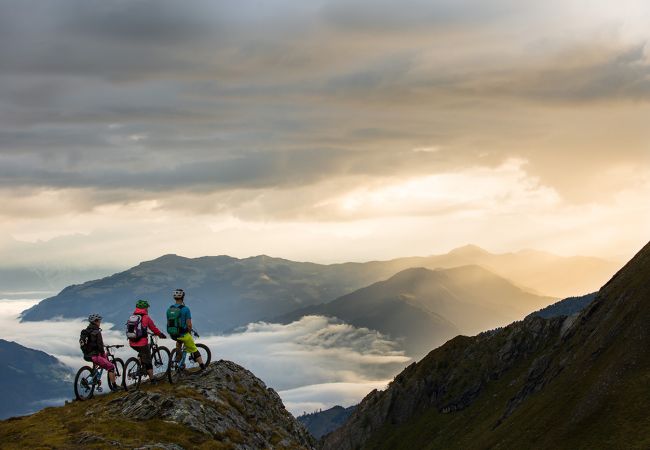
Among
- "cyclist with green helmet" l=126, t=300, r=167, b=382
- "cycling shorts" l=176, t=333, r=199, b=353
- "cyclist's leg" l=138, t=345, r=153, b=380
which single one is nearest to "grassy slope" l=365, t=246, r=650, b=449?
"cycling shorts" l=176, t=333, r=199, b=353

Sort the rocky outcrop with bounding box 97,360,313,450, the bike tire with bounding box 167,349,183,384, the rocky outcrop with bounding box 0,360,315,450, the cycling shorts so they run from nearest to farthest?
1. the rocky outcrop with bounding box 0,360,315,450
2. the rocky outcrop with bounding box 97,360,313,450
3. the cycling shorts
4. the bike tire with bounding box 167,349,183,384

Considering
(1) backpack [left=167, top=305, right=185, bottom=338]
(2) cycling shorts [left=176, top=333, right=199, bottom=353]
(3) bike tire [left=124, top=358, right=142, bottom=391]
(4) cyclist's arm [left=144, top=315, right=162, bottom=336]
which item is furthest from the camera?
(2) cycling shorts [left=176, top=333, right=199, bottom=353]

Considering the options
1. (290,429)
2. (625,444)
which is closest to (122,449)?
(290,429)

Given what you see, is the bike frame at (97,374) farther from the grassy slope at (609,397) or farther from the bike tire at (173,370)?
the grassy slope at (609,397)

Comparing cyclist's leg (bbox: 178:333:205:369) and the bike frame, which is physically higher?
cyclist's leg (bbox: 178:333:205:369)

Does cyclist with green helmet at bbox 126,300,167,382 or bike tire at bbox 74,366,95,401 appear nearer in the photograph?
cyclist with green helmet at bbox 126,300,167,382

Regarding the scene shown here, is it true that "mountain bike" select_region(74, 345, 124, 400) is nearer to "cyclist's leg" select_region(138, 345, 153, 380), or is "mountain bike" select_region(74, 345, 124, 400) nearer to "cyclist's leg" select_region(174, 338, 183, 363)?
"cyclist's leg" select_region(138, 345, 153, 380)

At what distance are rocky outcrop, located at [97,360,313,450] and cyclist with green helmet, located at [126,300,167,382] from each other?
10.4 ft

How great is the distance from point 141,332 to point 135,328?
624 mm

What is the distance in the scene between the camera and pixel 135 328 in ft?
175

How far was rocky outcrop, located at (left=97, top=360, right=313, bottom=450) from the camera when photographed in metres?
49.4

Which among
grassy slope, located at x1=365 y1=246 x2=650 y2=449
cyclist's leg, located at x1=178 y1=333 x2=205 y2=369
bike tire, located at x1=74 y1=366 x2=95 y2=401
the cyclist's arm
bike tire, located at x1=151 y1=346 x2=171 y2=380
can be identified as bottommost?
grassy slope, located at x1=365 y1=246 x2=650 y2=449

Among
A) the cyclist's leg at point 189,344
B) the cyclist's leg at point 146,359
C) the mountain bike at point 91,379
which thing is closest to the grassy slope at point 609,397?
the cyclist's leg at point 189,344

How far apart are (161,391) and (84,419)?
5947 mm
